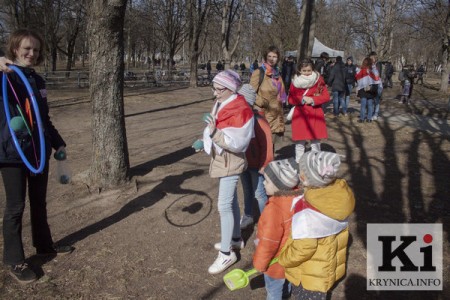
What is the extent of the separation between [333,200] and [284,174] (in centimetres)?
38

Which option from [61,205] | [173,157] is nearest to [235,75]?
[61,205]

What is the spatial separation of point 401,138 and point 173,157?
218 inches

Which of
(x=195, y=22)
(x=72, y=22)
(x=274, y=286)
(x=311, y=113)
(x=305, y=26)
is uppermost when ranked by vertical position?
(x=72, y=22)

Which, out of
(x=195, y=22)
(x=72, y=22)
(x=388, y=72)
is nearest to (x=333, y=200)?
(x=195, y=22)

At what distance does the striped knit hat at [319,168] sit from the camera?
2.29 m

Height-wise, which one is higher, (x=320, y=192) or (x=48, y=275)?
(x=320, y=192)

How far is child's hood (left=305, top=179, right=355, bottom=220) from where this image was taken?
2264mm

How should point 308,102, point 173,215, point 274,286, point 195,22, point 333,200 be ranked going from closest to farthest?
point 333,200
point 274,286
point 173,215
point 308,102
point 195,22

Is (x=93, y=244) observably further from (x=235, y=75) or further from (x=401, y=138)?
(x=401, y=138)

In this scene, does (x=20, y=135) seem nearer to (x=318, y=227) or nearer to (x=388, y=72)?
(x=318, y=227)

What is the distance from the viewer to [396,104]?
51.5ft

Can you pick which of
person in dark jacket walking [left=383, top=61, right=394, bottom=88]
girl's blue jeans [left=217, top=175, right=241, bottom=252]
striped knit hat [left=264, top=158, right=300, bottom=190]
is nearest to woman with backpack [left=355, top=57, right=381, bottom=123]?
girl's blue jeans [left=217, top=175, right=241, bottom=252]

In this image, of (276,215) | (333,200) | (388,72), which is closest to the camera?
(333,200)

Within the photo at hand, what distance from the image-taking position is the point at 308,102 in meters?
5.40
